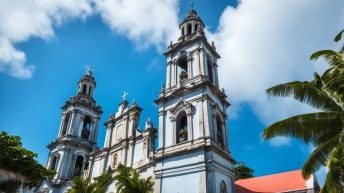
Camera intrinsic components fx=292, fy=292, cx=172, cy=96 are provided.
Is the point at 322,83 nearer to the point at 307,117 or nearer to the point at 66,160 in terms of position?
the point at 307,117

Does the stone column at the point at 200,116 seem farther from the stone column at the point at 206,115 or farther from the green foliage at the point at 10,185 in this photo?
the green foliage at the point at 10,185

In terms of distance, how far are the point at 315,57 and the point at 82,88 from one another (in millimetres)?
29651

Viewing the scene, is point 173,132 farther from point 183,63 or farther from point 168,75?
point 183,63

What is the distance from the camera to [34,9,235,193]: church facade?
700 inches

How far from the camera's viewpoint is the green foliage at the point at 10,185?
1454 centimetres

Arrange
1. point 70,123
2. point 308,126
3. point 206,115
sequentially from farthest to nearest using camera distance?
1. point 70,123
2. point 206,115
3. point 308,126

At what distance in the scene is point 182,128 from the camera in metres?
20.5

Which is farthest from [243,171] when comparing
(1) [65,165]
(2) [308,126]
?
(2) [308,126]

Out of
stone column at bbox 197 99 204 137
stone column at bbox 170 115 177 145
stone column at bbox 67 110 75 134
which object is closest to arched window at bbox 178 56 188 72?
stone column at bbox 197 99 204 137

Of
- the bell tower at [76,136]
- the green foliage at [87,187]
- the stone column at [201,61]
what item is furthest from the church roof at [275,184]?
the bell tower at [76,136]

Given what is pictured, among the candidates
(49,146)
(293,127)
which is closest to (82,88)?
(49,146)

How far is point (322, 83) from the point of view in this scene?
32.6 feet

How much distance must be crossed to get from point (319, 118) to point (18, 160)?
46.1ft

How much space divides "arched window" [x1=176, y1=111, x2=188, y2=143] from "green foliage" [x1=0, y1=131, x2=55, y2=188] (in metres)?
8.38
